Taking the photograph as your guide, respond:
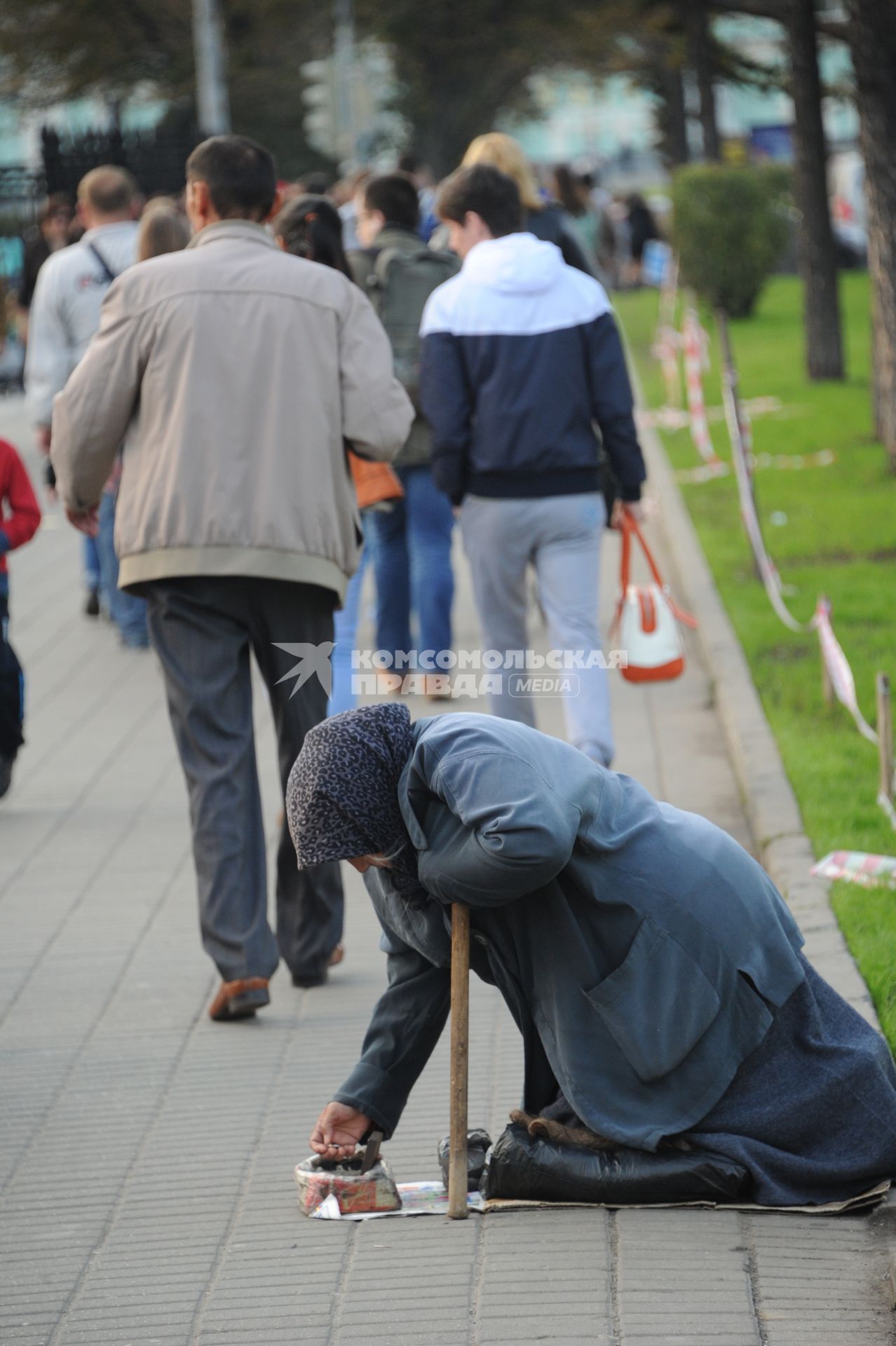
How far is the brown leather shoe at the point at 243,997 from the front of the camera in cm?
485

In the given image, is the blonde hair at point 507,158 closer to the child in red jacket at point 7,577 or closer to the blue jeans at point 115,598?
the child in red jacket at point 7,577

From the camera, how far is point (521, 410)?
6184mm

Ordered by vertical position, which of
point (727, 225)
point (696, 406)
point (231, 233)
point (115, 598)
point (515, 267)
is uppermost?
point (231, 233)

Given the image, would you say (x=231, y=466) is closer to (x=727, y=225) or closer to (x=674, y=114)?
(x=727, y=225)

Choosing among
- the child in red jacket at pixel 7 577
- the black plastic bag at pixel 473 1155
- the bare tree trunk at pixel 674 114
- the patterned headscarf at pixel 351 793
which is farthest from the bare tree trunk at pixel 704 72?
the patterned headscarf at pixel 351 793

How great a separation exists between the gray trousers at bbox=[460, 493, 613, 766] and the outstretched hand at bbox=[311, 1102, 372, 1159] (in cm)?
266

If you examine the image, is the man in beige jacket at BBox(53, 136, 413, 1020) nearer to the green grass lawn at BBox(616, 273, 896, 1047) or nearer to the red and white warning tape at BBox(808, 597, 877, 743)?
the green grass lawn at BBox(616, 273, 896, 1047)

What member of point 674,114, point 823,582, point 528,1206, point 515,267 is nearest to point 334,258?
point 515,267

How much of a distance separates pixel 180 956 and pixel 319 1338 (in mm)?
2309

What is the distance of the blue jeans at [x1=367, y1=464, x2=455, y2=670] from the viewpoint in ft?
25.9

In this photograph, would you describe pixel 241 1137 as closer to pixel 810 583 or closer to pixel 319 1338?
pixel 319 1338

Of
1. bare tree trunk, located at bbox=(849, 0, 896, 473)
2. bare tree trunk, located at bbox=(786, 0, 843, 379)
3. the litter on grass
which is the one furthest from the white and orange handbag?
bare tree trunk, located at bbox=(786, 0, 843, 379)

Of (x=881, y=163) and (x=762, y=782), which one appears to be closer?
(x=762, y=782)

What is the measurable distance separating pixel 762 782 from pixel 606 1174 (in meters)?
2.91
